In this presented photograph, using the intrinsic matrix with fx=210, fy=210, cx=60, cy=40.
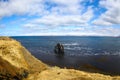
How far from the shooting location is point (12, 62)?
62.3 ft

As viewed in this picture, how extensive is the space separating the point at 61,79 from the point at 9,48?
267 inches

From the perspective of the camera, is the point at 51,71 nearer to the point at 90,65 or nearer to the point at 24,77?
the point at 24,77

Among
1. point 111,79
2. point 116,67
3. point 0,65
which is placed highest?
point 0,65

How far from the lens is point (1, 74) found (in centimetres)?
1783

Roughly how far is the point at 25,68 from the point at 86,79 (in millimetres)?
5809

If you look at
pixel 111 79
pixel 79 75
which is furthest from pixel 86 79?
pixel 111 79

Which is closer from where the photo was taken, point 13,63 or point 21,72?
point 21,72

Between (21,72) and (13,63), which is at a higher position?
(13,63)

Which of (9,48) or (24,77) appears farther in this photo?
(9,48)

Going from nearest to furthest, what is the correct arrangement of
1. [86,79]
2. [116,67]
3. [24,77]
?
[86,79] → [24,77] → [116,67]

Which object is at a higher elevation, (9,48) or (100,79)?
(9,48)

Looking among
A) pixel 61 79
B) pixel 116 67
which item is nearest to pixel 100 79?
pixel 61 79

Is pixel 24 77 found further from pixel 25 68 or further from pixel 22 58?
pixel 22 58

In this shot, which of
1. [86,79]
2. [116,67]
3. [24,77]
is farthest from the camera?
[116,67]
